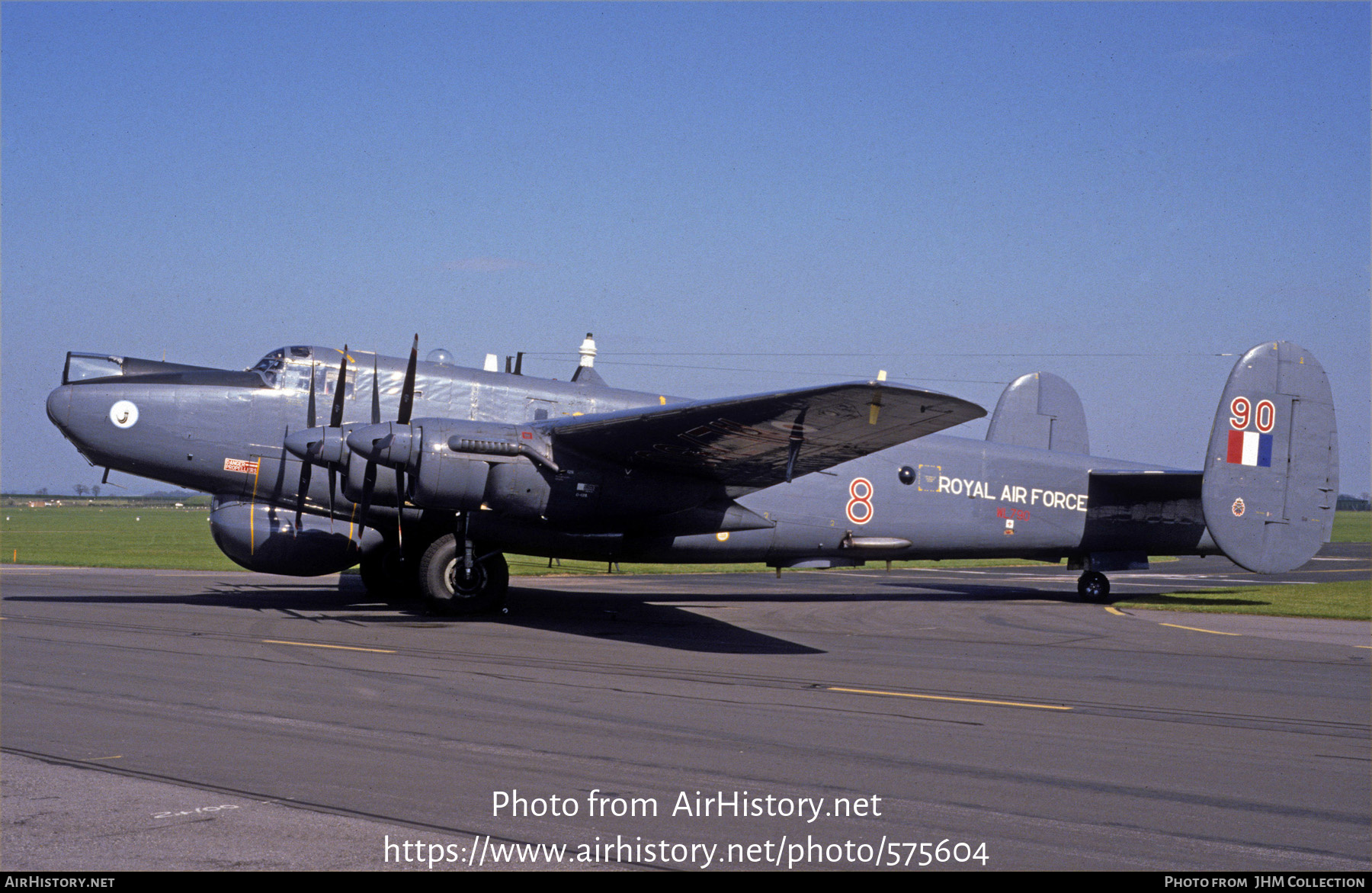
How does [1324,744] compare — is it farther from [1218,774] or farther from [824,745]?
[824,745]

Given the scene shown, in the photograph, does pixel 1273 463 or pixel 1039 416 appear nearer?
pixel 1273 463

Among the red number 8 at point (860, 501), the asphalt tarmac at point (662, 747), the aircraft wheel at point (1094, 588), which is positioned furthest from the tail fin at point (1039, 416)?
the asphalt tarmac at point (662, 747)

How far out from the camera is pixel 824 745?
25.0 ft

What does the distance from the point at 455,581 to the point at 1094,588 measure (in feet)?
43.3

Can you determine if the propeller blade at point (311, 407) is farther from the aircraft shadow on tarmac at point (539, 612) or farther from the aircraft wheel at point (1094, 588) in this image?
the aircraft wheel at point (1094, 588)

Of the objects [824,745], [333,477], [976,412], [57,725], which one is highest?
[976,412]

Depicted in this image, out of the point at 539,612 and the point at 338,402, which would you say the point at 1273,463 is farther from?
the point at 338,402

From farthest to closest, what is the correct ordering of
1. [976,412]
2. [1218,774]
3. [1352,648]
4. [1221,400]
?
1. [1221,400]
2. [1352,648]
3. [976,412]
4. [1218,774]

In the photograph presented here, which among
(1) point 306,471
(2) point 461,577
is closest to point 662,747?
(2) point 461,577

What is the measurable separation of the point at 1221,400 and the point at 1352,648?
6.67 metres

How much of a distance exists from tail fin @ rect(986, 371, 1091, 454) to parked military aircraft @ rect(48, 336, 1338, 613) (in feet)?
2.64

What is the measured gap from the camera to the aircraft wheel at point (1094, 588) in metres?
21.2

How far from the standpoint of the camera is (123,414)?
50.0 feet
